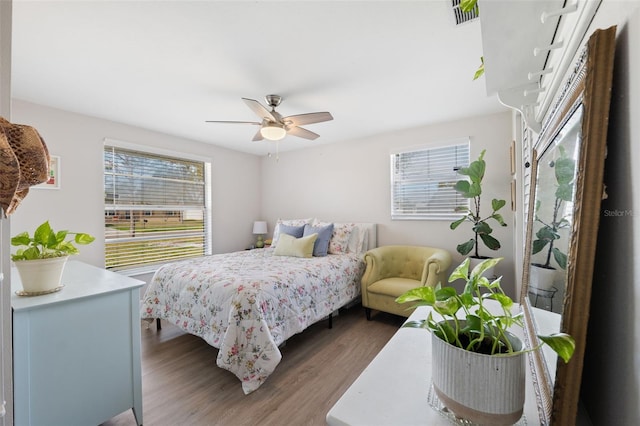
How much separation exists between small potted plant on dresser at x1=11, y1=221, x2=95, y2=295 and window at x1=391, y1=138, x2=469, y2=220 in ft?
10.8

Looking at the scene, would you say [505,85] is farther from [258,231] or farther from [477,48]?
[258,231]

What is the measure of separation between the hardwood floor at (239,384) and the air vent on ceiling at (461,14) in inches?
96.9

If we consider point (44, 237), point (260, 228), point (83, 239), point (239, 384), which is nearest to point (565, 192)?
point (83, 239)

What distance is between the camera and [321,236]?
3.48m

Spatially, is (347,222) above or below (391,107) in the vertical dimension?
below

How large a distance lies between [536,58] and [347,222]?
328cm

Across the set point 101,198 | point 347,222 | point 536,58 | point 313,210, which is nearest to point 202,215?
point 101,198

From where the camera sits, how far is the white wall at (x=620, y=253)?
1.32ft

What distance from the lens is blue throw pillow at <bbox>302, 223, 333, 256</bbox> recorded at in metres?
3.41

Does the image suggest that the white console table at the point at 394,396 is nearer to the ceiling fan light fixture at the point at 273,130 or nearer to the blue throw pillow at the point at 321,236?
the ceiling fan light fixture at the point at 273,130

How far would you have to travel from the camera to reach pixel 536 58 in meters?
0.87

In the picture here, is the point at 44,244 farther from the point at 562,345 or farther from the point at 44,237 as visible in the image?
the point at 562,345

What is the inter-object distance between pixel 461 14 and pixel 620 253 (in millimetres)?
1564

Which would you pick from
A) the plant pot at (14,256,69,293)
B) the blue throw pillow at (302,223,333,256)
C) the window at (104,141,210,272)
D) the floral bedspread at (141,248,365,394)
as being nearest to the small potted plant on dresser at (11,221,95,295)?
the plant pot at (14,256,69,293)
